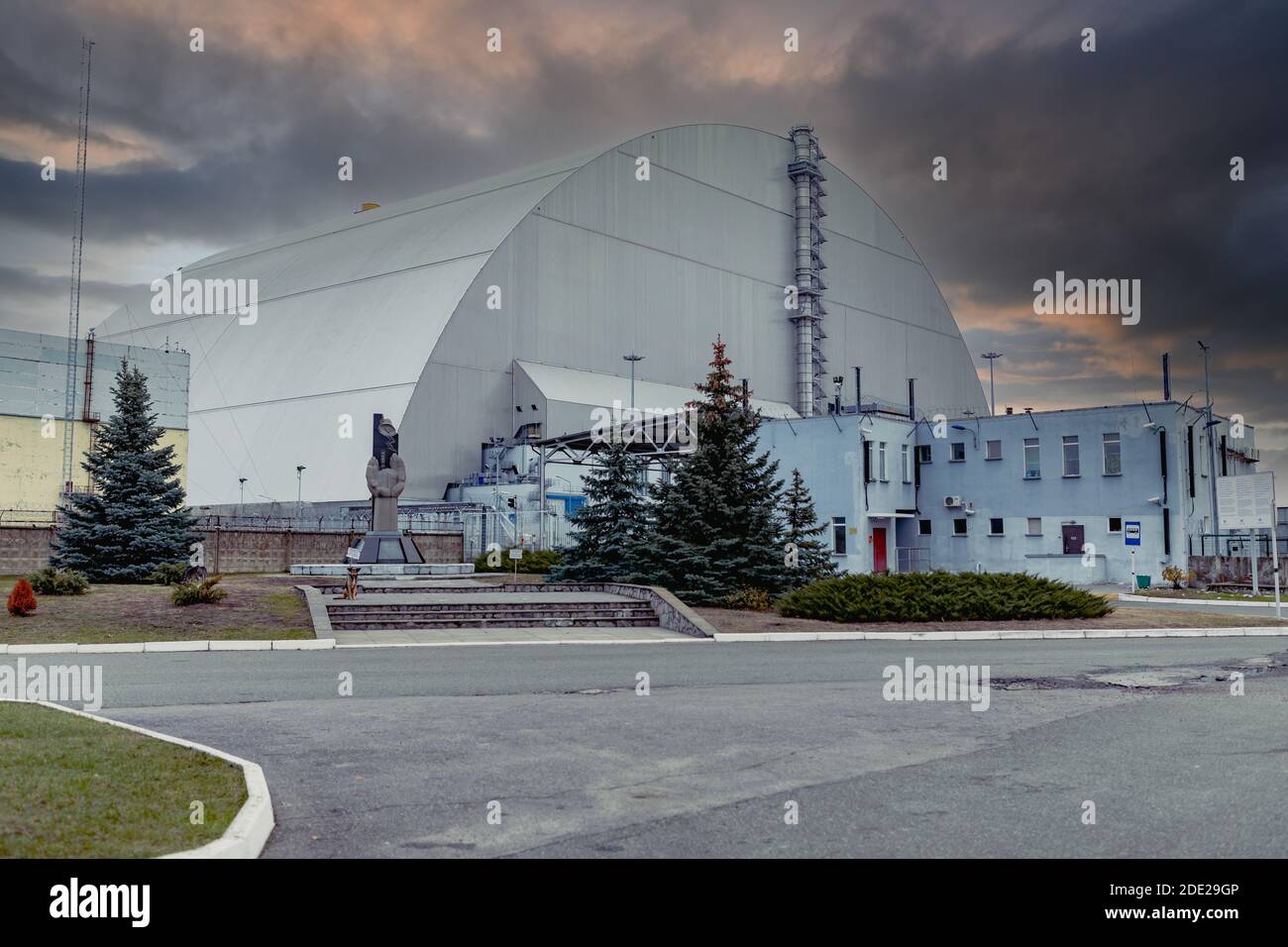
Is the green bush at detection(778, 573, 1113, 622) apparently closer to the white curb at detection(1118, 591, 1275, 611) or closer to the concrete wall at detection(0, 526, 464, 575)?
the white curb at detection(1118, 591, 1275, 611)

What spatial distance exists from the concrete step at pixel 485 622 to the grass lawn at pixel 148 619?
120cm

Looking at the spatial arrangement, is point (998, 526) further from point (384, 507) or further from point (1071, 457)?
point (384, 507)

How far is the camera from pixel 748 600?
28.9 meters

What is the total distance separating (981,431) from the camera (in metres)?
50.8

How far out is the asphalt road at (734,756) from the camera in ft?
22.4

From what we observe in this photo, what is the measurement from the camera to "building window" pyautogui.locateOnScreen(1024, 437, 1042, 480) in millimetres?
48531

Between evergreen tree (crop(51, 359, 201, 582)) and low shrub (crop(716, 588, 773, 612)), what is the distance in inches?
638

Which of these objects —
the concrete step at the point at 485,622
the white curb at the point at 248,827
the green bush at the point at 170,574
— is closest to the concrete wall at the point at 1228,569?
the concrete step at the point at 485,622

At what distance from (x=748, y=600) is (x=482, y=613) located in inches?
274

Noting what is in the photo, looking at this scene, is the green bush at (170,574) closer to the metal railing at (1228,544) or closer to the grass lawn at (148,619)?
the grass lawn at (148,619)

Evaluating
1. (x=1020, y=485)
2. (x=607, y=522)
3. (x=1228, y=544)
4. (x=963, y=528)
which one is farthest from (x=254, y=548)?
(x=1228, y=544)

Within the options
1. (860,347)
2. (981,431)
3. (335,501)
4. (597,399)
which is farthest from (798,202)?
(335,501)
